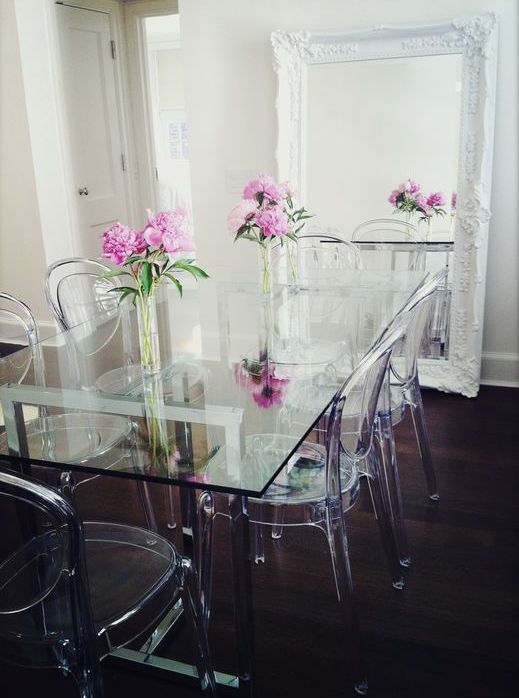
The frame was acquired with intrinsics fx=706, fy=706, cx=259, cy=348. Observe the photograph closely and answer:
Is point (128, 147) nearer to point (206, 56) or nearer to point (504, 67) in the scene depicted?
point (206, 56)

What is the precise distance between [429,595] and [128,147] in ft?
14.3

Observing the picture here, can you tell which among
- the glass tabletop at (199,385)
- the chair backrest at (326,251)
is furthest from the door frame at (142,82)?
the glass tabletop at (199,385)

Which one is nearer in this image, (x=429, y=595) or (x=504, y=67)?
(x=429, y=595)

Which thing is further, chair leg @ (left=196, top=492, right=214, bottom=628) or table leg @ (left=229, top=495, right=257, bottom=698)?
chair leg @ (left=196, top=492, right=214, bottom=628)

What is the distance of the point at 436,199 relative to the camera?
3.63 metres

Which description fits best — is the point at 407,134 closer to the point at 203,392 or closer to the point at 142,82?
the point at 203,392

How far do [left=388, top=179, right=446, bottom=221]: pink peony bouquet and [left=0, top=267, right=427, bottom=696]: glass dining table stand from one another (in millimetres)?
997

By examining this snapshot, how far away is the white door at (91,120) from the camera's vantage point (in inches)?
190

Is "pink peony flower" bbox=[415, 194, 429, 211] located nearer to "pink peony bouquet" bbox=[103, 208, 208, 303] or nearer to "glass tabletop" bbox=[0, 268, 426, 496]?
"glass tabletop" bbox=[0, 268, 426, 496]

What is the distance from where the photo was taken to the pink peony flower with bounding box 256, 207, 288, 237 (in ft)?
8.28

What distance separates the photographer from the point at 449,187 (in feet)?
11.8

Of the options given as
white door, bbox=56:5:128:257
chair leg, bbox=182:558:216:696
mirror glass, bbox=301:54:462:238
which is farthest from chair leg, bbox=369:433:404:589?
white door, bbox=56:5:128:257

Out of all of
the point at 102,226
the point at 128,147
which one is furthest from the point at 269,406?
the point at 128,147

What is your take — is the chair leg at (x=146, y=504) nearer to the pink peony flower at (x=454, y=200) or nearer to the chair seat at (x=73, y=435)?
the chair seat at (x=73, y=435)
